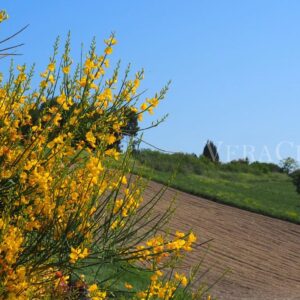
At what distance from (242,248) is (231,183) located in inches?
447

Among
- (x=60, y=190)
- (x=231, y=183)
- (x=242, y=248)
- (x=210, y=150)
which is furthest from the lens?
(x=210, y=150)

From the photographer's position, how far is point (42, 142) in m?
4.50

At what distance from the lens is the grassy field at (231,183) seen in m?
18.5

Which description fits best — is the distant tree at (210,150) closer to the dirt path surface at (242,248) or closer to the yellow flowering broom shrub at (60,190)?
the dirt path surface at (242,248)

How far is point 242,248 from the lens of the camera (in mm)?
14203

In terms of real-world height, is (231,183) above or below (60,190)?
above

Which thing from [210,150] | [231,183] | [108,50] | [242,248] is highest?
[210,150]

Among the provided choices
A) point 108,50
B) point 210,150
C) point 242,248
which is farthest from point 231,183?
point 108,50

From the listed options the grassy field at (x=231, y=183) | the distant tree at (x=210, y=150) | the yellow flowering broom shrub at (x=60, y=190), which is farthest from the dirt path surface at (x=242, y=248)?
the distant tree at (x=210, y=150)

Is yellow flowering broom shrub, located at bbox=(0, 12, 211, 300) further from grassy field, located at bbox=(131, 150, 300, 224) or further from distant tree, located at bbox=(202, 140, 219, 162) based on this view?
distant tree, located at bbox=(202, 140, 219, 162)

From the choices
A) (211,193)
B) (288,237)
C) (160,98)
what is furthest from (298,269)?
(160,98)

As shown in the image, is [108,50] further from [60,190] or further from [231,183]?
[231,183]

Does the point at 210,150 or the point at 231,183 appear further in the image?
the point at 210,150

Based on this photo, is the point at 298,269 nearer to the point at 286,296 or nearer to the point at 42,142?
the point at 286,296
